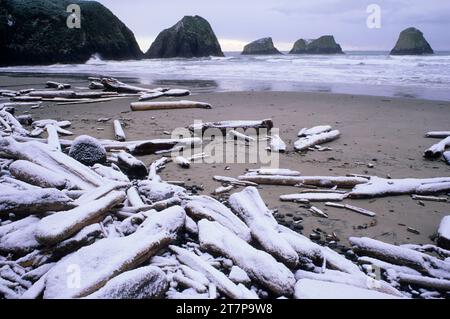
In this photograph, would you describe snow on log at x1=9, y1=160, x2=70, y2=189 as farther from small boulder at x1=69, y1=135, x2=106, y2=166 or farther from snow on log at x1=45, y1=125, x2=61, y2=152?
snow on log at x1=45, y1=125, x2=61, y2=152

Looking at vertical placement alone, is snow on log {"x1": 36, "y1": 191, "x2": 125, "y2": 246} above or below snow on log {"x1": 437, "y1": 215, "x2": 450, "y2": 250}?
above

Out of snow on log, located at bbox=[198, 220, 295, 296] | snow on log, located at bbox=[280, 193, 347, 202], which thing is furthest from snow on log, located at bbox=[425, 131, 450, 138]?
snow on log, located at bbox=[198, 220, 295, 296]

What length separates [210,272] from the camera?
2221 millimetres

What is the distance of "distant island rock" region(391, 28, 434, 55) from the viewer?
62281 millimetres

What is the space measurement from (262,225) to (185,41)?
200ft

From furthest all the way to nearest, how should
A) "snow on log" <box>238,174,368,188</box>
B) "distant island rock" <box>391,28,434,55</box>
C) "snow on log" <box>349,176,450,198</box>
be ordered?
"distant island rock" <box>391,28,434,55</box> < "snow on log" <box>238,174,368,188</box> < "snow on log" <box>349,176,450,198</box>

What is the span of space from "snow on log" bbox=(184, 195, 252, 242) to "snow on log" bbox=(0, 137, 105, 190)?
1.12m

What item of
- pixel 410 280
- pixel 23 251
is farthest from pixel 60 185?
pixel 410 280

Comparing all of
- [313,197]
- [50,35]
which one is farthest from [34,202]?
[50,35]

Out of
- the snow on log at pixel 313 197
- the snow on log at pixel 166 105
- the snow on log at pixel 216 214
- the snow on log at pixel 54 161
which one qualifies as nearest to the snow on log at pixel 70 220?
the snow on log at pixel 54 161

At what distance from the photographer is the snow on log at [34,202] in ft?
8.68

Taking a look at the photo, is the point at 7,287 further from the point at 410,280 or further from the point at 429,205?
the point at 429,205

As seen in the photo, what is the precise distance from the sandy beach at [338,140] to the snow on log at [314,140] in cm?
14

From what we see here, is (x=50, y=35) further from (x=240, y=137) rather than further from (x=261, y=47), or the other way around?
(x=261, y=47)
